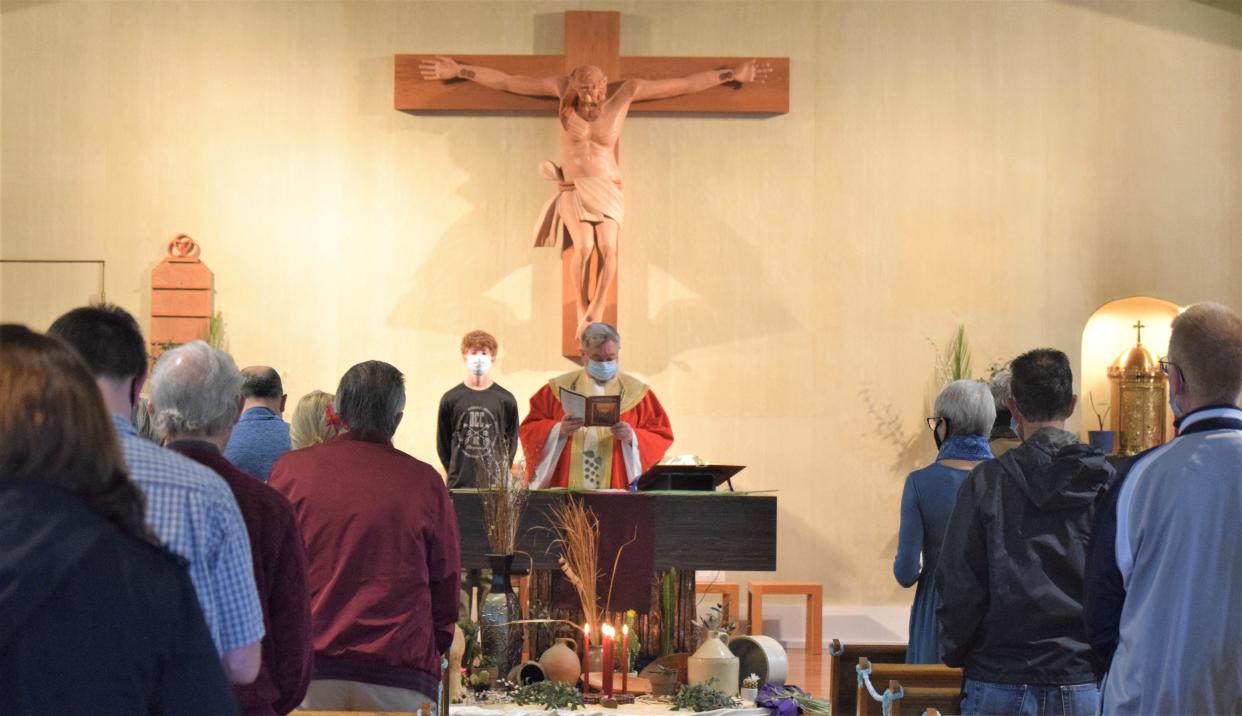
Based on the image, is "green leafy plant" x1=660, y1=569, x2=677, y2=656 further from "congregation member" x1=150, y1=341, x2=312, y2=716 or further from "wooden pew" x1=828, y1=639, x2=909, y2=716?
"congregation member" x1=150, y1=341, x2=312, y2=716

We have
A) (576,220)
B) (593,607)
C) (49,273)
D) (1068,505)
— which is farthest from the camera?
(49,273)

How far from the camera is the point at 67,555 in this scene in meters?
1.40

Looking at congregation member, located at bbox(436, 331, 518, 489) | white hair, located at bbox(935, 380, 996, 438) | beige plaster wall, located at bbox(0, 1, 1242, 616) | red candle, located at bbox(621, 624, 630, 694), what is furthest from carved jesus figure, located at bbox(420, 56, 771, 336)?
white hair, located at bbox(935, 380, 996, 438)

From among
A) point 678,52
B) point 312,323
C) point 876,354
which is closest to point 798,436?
point 876,354

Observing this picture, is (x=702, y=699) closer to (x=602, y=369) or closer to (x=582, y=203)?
(x=602, y=369)

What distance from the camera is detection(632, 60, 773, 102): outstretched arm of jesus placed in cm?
822

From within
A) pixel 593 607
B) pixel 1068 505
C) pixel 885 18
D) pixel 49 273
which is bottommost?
pixel 593 607

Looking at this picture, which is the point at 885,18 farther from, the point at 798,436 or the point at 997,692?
the point at 997,692

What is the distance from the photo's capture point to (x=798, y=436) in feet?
27.8

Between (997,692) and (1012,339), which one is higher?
(1012,339)

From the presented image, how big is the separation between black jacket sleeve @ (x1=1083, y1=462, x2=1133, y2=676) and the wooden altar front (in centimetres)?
253

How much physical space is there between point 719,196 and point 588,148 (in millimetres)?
982

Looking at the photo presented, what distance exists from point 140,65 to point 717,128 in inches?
147

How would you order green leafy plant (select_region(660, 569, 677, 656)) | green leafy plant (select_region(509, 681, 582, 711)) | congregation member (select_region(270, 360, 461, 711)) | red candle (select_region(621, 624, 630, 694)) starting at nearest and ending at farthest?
congregation member (select_region(270, 360, 461, 711))
green leafy plant (select_region(509, 681, 582, 711))
red candle (select_region(621, 624, 630, 694))
green leafy plant (select_region(660, 569, 677, 656))
